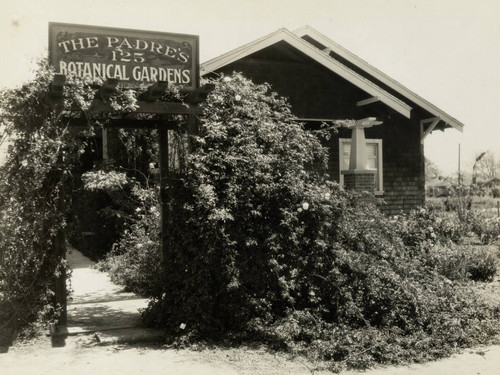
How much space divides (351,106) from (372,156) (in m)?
1.82

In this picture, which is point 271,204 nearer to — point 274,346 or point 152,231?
point 274,346

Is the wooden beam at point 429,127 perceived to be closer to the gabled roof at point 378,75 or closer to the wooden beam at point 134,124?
the gabled roof at point 378,75

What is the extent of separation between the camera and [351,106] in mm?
15781

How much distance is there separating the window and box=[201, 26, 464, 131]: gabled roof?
1571 mm

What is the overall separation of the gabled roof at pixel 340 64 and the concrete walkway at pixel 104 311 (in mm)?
4552

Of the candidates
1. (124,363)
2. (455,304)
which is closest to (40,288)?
(124,363)

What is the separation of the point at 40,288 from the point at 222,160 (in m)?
2.77

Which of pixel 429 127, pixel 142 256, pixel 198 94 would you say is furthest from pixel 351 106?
pixel 198 94

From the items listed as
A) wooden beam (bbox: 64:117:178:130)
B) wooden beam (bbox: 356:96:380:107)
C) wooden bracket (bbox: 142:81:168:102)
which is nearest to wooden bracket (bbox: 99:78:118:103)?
wooden bracket (bbox: 142:81:168:102)

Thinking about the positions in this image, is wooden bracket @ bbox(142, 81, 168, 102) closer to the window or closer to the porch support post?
the porch support post

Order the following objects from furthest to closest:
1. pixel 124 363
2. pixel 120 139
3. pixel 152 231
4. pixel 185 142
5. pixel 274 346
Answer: pixel 120 139
pixel 152 231
pixel 185 142
pixel 274 346
pixel 124 363

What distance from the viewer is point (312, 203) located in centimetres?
700

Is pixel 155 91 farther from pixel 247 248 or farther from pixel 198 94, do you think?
pixel 247 248

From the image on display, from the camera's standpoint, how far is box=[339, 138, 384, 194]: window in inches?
632
